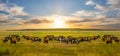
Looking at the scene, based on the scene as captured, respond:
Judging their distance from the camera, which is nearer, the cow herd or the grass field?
the grass field

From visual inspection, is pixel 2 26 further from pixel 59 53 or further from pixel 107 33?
pixel 107 33

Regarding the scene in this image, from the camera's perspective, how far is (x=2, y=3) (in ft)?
28.8

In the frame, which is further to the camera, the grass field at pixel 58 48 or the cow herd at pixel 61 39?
the cow herd at pixel 61 39

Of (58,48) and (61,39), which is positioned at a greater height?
(61,39)

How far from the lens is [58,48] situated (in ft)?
27.9

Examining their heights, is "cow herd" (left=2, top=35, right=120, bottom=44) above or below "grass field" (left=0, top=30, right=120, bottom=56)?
above

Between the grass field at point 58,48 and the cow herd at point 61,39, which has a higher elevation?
the cow herd at point 61,39

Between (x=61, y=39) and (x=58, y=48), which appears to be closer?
(x=58, y=48)

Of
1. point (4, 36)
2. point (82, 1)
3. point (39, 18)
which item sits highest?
point (82, 1)

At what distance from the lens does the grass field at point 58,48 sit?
8273 mm

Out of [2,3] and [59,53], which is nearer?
[59,53]

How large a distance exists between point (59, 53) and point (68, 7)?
5.17 feet

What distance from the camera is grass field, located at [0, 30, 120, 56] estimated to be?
827 cm

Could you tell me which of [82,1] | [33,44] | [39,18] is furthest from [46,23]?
[82,1]
